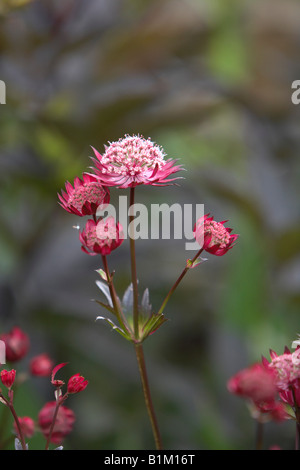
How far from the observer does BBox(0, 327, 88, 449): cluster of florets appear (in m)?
0.35

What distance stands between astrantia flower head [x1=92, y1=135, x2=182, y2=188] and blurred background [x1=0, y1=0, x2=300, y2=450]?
481mm

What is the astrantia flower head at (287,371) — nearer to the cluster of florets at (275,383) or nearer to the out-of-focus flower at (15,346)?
the cluster of florets at (275,383)

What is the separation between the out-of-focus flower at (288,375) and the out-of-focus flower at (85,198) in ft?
0.46

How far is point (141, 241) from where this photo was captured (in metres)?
1.07

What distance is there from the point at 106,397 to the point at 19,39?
63 cm

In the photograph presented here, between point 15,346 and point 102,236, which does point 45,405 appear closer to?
point 15,346

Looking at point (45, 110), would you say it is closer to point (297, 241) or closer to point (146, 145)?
point (297, 241)

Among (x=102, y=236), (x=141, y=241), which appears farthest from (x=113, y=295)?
(x=141, y=241)

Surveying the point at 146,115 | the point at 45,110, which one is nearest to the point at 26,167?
the point at 45,110

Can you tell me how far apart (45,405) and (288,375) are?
0.20m

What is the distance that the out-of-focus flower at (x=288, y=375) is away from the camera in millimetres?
327

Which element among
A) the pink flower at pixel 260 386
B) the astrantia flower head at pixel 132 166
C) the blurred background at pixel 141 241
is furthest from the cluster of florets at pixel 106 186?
the blurred background at pixel 141 241

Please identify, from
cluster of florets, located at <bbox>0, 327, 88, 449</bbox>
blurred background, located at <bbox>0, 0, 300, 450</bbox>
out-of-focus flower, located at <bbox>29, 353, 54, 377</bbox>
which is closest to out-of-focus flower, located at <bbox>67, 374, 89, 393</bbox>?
cluster of florets, located at <bbox>0, 327, 88, 449</bbox>

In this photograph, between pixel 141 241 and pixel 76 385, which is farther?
pixel 141 241
